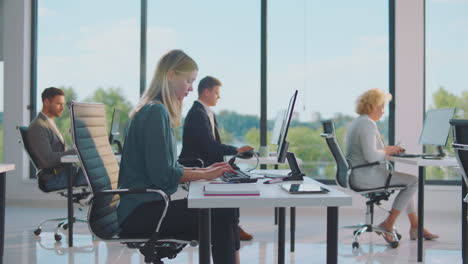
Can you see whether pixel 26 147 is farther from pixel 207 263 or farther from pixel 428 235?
pixel 428 235

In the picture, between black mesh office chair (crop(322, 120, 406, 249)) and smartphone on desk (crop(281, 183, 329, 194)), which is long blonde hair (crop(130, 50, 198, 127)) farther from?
black mesh office chair (crop(322, 120, 406, 249))

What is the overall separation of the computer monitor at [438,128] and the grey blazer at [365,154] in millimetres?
579

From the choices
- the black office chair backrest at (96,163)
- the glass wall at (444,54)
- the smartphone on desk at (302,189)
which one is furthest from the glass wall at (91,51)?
the smartphone on desk at (302,189)

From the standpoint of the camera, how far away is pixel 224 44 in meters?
6.17

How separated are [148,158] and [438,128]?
3184 millimetres

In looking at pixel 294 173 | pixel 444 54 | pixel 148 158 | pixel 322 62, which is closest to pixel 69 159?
pixel 148 158

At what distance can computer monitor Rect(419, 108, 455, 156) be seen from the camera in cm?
428

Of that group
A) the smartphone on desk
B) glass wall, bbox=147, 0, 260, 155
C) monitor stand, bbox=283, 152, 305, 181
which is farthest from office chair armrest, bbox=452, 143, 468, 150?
glass wall, bbox=147, 0, 260, 155

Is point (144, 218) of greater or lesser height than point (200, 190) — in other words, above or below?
below

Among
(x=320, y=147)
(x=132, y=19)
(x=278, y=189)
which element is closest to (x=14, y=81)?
(x=132, y=19)

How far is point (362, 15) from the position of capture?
6082mm

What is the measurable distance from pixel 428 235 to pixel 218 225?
112 inches

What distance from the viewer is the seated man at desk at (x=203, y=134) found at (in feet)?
12.4

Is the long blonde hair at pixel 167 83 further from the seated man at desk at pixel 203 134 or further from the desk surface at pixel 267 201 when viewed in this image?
the seated man at desk at pixel 203 134
